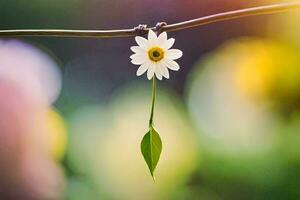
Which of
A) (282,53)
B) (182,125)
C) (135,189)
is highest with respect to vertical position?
(282,53)

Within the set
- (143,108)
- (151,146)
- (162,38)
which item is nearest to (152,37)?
(162,38)

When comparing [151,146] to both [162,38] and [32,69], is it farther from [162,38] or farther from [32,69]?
[32,69]

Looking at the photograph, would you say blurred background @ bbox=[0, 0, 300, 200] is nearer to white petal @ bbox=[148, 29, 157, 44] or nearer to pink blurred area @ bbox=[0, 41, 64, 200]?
pink blurred area @ bbox=[0, 41, 64, 200]

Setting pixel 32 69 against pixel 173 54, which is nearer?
pixel 173 54

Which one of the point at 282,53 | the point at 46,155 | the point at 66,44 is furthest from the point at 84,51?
the point at 282,53

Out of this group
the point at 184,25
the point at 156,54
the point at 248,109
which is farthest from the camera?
the point at 248,109

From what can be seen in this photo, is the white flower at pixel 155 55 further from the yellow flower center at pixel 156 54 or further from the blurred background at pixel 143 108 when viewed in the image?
the blurred background at pixel 143 108

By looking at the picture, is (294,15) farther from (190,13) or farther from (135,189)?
(135,189)

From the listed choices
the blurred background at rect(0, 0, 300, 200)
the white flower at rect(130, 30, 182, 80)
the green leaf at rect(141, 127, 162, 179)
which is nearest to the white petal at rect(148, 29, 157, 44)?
the white flower at rect(130, 30, 182, 80)
